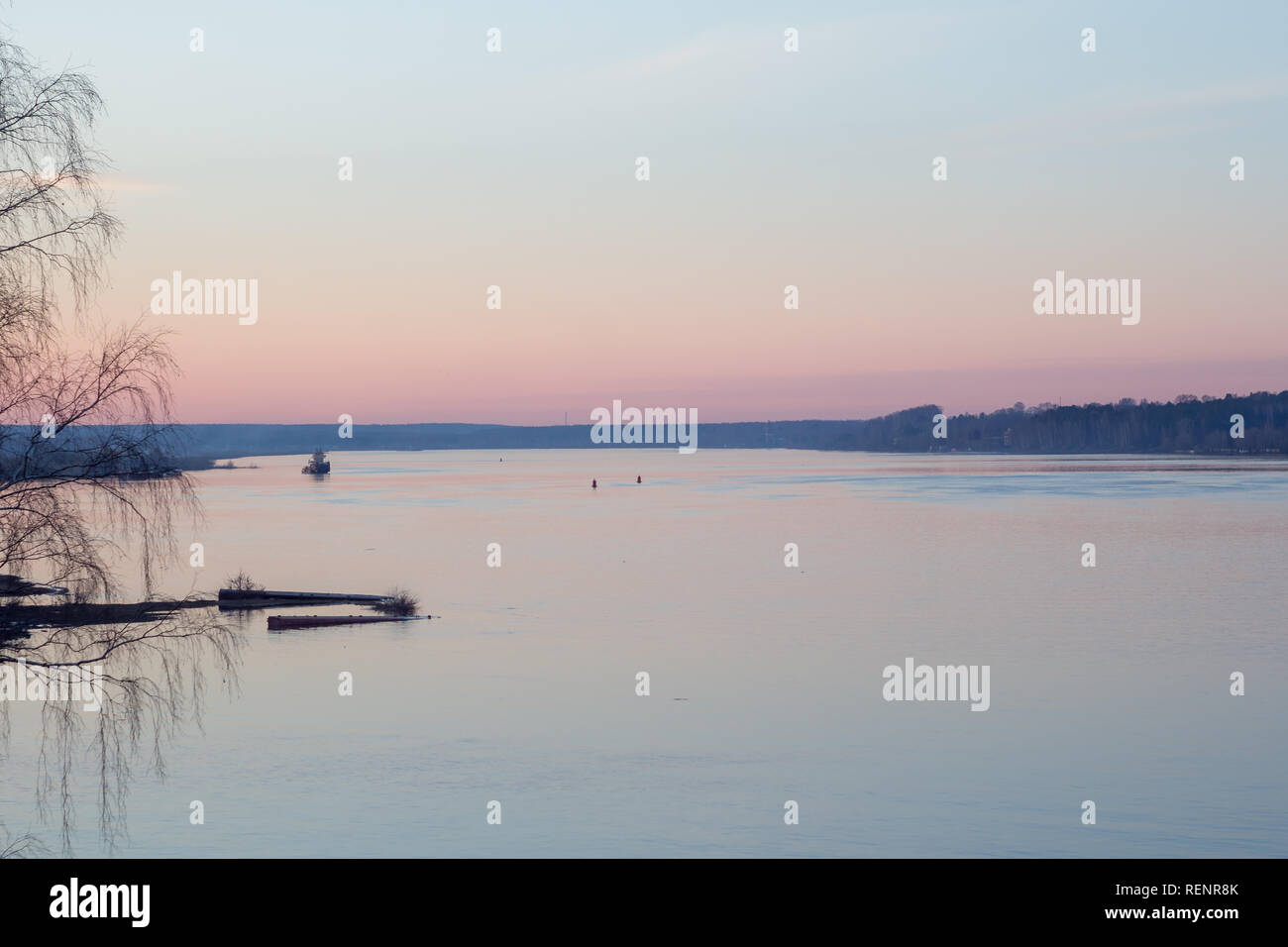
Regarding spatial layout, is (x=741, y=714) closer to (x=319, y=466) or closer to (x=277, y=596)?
(x=277, y=596)

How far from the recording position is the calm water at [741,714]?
19.5m

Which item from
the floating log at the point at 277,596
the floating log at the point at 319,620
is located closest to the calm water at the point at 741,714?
the floating log at the point at 319,620

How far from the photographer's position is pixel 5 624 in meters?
13.0

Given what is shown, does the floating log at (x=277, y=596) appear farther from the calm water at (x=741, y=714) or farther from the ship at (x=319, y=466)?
the ship at (x=319, y=466)

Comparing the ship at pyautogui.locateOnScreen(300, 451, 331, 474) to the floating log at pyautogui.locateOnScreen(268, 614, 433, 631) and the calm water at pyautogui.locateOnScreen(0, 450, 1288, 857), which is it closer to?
the calm water at pyautogui.locateOnScreen(0, 450, 1288, 857)

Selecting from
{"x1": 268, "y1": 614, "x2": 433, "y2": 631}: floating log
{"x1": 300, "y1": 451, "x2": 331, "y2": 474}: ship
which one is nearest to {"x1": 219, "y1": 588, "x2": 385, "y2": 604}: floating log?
{"x1": 268, "y1": 614, "x2": 433, "y2": 631}: floating log

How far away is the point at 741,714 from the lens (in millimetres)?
Result: 26594

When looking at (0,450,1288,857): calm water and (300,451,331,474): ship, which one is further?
(300,451,331,474): ship

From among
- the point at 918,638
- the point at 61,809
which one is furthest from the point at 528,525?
the point at 61,809

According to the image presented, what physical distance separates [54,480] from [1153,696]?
22422mm

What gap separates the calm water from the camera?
1945cm

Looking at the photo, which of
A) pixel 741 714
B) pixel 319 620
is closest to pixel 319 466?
Result: pixel 319 620
